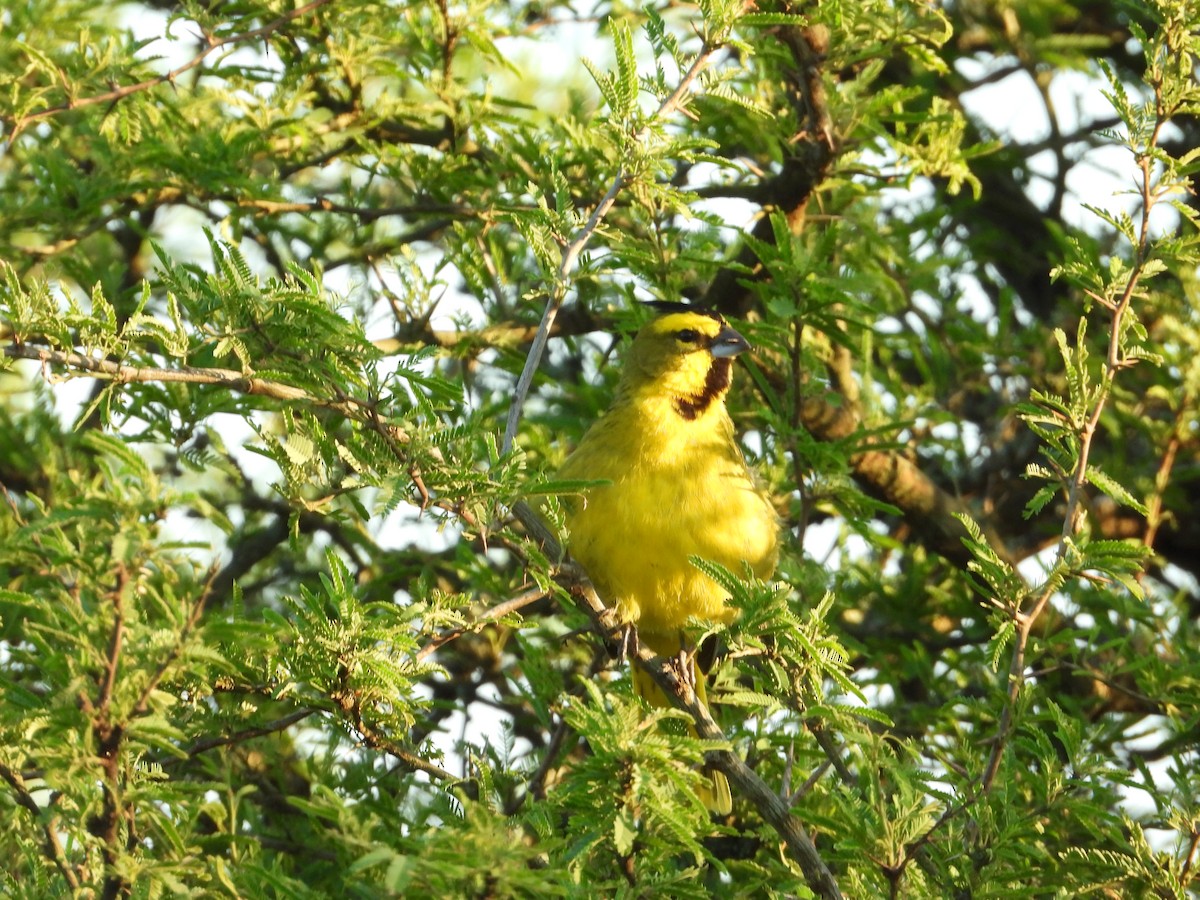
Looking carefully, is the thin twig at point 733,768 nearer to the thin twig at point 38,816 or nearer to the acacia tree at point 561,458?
the acacia tree at point 561,458

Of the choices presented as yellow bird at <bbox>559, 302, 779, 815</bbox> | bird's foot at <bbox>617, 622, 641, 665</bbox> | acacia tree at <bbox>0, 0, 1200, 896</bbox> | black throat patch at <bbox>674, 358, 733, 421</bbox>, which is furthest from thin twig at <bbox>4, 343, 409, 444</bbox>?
black throat patch at <bbox>674, 358, 733, 421</bbox>

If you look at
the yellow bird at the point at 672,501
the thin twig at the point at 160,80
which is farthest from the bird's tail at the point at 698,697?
the thin twig at the point at 160,80

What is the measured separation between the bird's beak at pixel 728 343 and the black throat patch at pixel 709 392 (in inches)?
3.4

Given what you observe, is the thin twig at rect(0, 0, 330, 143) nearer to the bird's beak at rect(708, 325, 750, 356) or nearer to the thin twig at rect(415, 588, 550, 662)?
the bird's beak at rect(708, 325, 750, 356)

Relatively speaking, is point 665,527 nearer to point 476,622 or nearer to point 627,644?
point 627,644

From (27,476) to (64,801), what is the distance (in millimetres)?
3027

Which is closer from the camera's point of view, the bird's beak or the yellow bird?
the yellow bird

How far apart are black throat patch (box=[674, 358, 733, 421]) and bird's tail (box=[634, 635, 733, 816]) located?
2.23 feet

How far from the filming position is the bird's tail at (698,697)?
3874 mm

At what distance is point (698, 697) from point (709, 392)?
1.04 m

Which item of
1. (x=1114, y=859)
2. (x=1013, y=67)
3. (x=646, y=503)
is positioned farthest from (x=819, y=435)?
(x=1013, y=67)

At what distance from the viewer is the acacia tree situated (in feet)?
8.16

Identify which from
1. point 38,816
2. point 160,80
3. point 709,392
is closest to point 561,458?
point 709,392

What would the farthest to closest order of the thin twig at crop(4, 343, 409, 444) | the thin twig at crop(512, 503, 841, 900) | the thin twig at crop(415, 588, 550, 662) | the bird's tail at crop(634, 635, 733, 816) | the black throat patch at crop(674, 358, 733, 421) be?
1. the black throat patch at crop(674, 358, 733, 421)
2. the bird's tail at crop(634, 635, 733, 816)
3. the thin twig at crop(512, 503, 841, 900)
4. the thin twig at crop(415, 588, 550, 662)
5. the thin twig at crop(4, 343, 409, 444)
